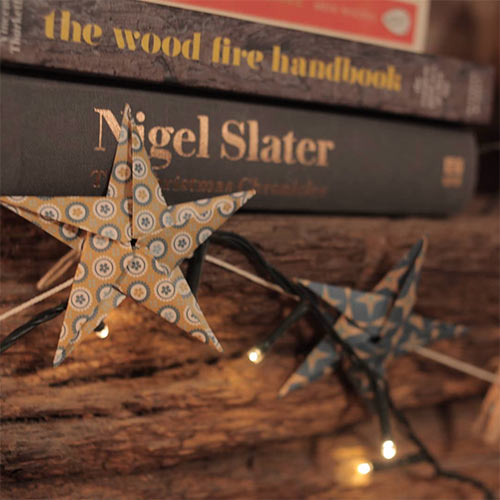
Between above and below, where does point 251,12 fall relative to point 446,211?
above

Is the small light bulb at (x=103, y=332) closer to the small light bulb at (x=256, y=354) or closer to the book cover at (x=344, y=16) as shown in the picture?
the small light bulb at (x=256, y=354)

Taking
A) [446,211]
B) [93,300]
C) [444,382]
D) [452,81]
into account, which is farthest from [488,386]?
[93,300]

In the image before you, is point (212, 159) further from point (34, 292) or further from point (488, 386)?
point (488, 386)

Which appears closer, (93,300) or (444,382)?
(93,300)

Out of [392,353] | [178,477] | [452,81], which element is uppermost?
[452,81]

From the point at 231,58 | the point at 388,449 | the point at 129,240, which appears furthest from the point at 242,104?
the point at 388,449

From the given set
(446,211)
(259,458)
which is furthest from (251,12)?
(259,458)

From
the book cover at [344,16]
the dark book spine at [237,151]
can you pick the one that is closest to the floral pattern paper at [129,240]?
the dark book spine at [237,151]
